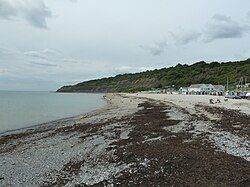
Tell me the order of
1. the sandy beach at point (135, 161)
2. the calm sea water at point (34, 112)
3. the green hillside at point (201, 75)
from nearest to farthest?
the sandy beach at point (135, 161) → the calm sea water at point (34, 112) → the green hillside at point (201, 75)

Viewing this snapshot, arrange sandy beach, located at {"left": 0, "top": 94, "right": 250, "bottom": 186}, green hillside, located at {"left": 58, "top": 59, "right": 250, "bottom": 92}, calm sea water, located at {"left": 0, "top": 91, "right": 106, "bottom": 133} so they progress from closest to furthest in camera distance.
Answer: sandy beach, located at {"left": 0, "top": 94, "right": 250, "bottom": 186}, calm sea water, located at {"left": 0, "top": 91, "right": 106, "bottom": 133}, green hillside, located at {"left": 58, "top": 59, "right": 250, "bottom": 92}

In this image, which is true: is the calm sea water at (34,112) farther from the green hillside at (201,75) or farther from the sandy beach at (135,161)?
the green hillside at (201,75)

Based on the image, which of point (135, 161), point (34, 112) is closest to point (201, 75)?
point (34, 112)

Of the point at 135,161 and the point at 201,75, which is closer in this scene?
the point at 135,161

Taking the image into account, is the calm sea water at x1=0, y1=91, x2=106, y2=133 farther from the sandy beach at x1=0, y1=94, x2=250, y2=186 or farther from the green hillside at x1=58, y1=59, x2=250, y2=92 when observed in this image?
the green hillside at x1=58, y1=59, x2=250, y2=92

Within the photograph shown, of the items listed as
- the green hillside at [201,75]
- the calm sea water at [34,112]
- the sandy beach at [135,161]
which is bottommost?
the calm sea water at [34,112]

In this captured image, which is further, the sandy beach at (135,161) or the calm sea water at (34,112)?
the calm sea water at (34,112)

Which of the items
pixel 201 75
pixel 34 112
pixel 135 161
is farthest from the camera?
pixel 201 75

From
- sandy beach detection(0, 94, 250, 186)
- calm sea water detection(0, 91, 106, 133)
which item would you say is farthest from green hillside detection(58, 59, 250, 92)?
sandy beach detection(0, 94, 250, 186)

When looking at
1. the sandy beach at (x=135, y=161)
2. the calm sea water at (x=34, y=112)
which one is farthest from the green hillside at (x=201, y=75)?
the sandy beach at (x=135, y=161)

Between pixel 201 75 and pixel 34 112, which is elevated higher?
pixel 201 75

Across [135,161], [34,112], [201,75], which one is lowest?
[34,112]

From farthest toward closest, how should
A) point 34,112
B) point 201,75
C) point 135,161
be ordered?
point 201,75, point 34,112, point 135,161

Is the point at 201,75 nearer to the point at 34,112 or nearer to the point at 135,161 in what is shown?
the point at 34,112
